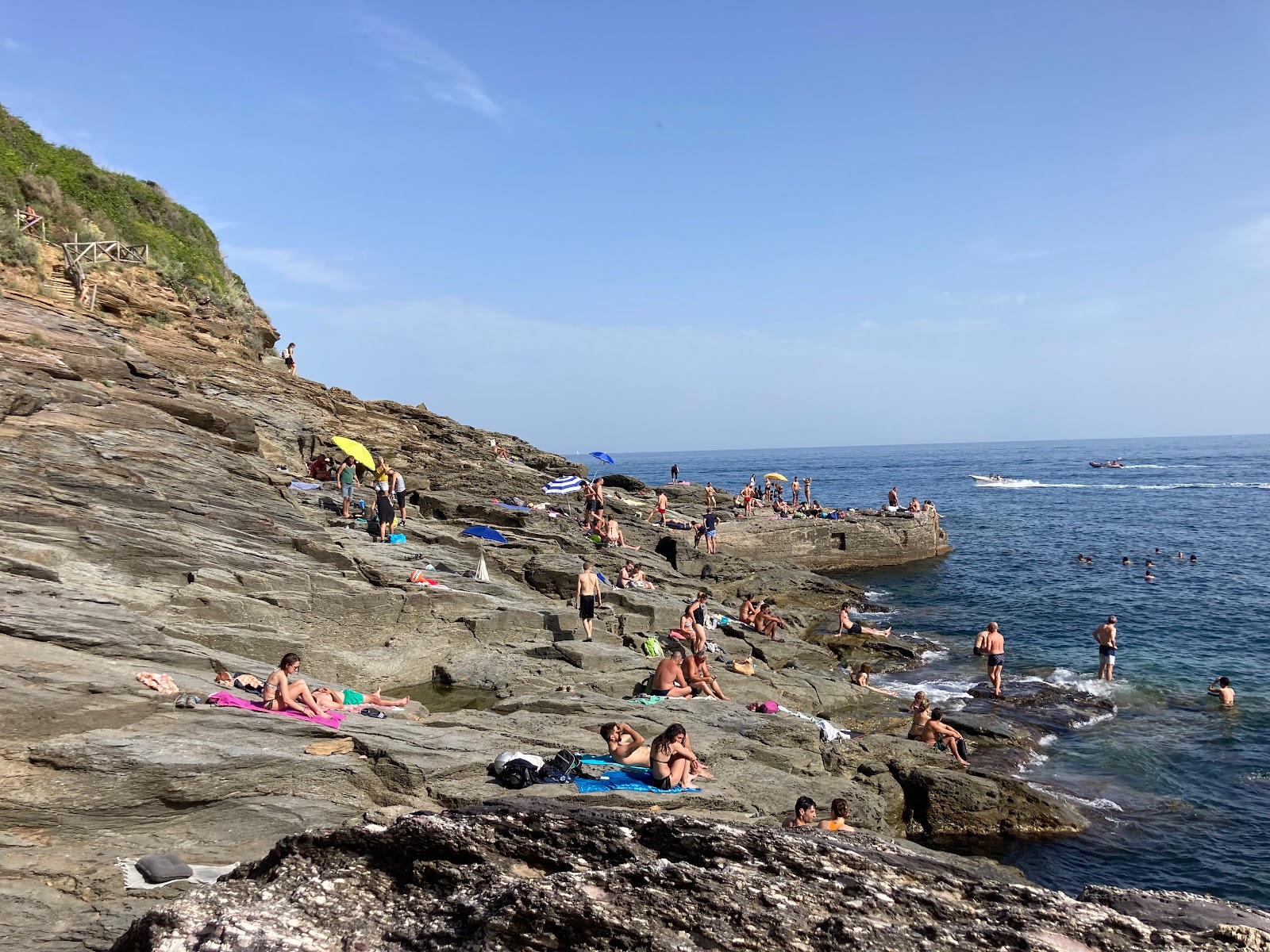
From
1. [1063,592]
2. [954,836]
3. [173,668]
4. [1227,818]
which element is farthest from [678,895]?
[1063,592]

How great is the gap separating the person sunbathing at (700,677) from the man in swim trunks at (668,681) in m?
0.22

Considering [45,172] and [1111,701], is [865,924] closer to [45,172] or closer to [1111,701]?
[1111,701]

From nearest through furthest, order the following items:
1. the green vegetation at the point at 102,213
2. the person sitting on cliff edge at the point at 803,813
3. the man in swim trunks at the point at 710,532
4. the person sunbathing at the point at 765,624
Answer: the person sitting on cliff edge at the point at 803,813
the person sunbathing at the point at 765,624
the green vegetation at the point at 102,213
the man in swim trunks at the point at 710,532

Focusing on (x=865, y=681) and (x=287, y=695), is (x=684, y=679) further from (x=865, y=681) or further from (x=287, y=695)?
(x=287, y=695)

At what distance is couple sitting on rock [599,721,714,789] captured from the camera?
10281 mm

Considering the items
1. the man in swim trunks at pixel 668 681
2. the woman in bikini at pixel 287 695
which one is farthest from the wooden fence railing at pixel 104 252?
the man in swim trunks at pixel 668 681

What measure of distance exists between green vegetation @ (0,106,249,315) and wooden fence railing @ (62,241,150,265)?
0.56m

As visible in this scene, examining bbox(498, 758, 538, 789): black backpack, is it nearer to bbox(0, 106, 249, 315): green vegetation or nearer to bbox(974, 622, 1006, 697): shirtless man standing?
bbox(974, 622, 1006, 697): shirtless man standing

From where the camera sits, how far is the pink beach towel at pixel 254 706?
32.4ft

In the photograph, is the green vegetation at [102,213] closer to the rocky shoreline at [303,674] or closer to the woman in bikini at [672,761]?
the rocky shoreline at [303,674]

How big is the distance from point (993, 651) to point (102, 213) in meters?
37.5

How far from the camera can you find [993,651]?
70.3 ft

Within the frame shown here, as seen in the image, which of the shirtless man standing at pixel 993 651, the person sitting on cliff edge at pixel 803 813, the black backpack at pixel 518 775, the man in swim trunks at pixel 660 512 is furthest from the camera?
the man in swim trunks at pixel 660 512

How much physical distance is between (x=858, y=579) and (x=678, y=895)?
123ft
